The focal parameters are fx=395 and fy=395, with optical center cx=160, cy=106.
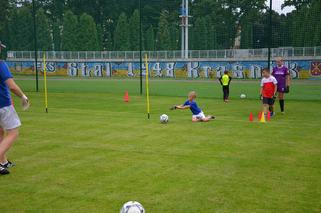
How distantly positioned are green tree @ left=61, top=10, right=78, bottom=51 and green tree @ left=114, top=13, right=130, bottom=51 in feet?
20.2

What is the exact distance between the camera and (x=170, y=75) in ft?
180

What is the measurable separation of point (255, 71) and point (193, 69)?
8624mm

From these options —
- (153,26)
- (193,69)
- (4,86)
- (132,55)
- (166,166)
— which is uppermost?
Result: (153,26)

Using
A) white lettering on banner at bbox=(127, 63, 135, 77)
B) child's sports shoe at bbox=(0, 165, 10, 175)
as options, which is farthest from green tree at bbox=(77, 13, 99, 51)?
child's sports shoe at bbox=(0, 165, 10, 175)

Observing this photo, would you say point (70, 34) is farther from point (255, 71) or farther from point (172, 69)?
point (255, 71)

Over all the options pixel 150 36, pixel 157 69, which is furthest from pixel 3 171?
pixel 150 36

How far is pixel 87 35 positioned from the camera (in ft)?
200

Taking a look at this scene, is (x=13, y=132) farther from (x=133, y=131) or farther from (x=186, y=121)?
(x=186, y=121)

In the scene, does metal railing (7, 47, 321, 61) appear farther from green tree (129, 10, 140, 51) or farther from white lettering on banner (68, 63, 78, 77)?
green tree (129, 10, 140, 51)

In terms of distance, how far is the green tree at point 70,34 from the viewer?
195 ft

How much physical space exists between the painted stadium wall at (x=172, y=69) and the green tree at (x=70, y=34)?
101 inches

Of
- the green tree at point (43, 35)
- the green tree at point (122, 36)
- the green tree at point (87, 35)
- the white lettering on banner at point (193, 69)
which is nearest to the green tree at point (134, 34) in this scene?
the green tree at point (122, 36)

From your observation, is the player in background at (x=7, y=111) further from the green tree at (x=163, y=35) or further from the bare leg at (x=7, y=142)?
the green tree at (x=163, y=35)

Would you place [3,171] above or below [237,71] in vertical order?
below
